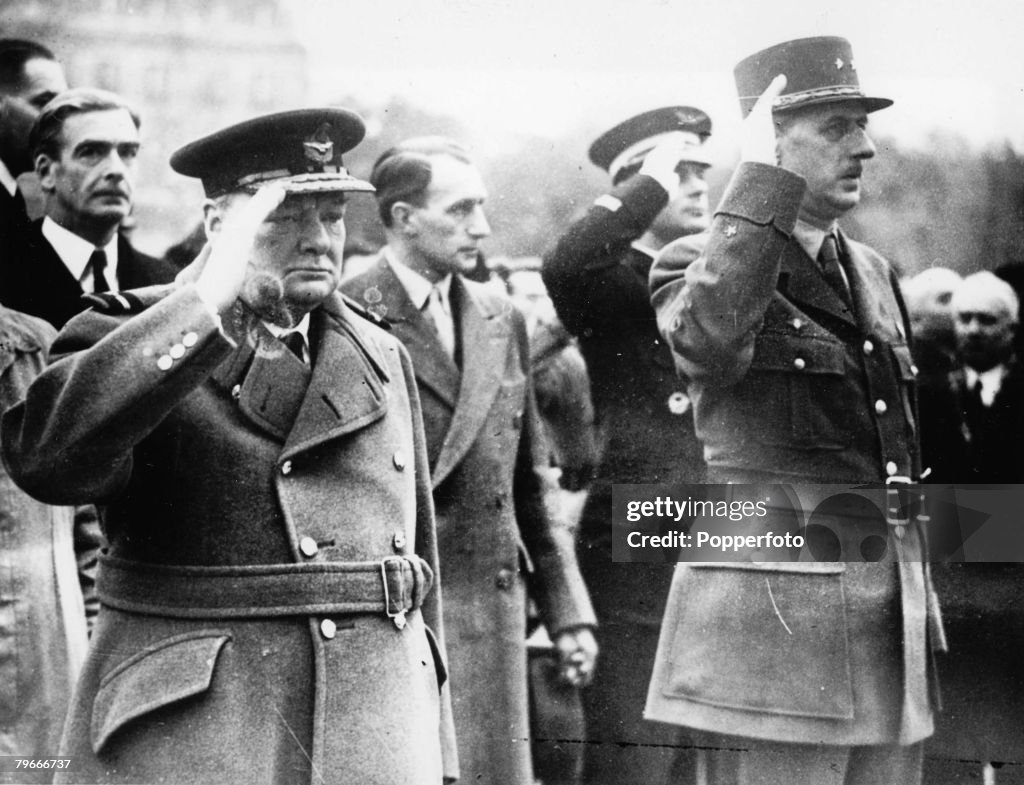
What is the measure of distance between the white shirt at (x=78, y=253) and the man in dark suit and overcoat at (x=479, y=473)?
0.82 metres

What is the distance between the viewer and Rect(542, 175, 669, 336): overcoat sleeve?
3887 mm

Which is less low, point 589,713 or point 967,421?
point 967,421

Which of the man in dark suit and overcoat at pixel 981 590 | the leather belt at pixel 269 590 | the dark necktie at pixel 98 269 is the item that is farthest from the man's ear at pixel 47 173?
the man in dark suit and overcoat at pixel 981 590

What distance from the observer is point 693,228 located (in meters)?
3.86

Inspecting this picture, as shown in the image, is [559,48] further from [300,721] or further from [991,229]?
[300,721]

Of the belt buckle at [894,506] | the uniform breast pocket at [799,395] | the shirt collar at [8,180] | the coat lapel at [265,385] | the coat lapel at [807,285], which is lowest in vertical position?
the belt buckle at [894,506]

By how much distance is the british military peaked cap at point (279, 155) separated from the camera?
3549 millimetres

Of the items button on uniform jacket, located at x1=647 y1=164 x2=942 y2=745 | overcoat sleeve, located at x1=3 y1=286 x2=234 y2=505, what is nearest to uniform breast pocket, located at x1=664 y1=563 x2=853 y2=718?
button on uniform jacket, located at x1=647 y1=164 x2=942 y2=745

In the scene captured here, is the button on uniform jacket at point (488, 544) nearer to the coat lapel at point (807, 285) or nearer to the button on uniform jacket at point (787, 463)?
the button on uniform jacket at point (787, 463)

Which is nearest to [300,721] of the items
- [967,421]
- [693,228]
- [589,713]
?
[589,713]

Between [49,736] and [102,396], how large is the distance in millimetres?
1487

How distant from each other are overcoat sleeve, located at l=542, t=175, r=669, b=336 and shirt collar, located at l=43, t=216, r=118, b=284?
145cm

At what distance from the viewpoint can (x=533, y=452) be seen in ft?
12.7

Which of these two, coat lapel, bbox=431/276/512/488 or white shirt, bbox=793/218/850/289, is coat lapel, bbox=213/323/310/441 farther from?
white shirt, bbox=793/218/850/289
